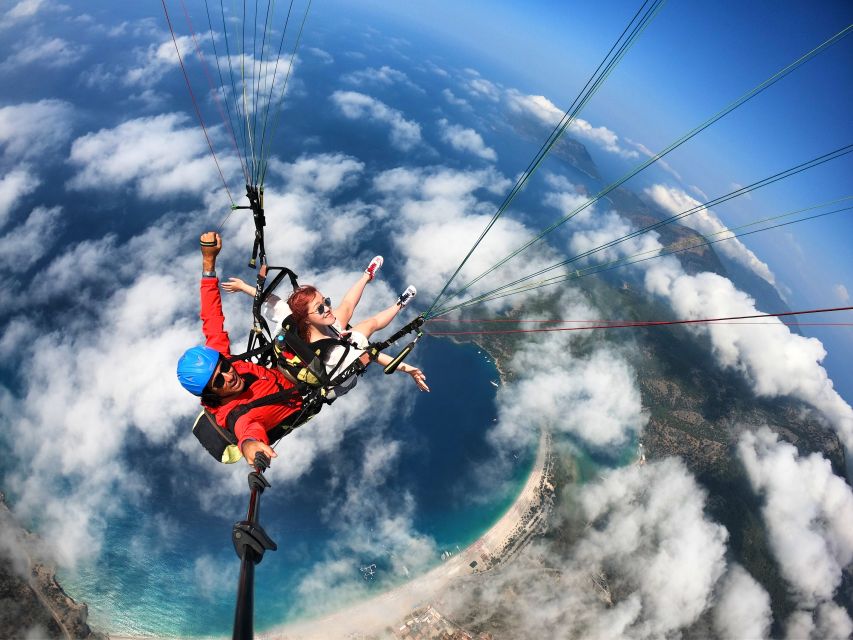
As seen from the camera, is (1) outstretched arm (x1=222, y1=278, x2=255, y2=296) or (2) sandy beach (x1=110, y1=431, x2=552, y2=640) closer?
(1) outstretched arm (x1=222, y1=278, x2=255, y2=296)

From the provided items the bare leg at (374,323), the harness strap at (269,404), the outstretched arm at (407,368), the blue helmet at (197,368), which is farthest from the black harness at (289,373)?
the bare leg at (374,323)

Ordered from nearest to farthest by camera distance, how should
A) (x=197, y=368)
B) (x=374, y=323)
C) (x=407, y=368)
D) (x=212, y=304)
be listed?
(x=197, y=368) → (x=212, y=304) → (x=407, y=368) → (x=374, y=323)

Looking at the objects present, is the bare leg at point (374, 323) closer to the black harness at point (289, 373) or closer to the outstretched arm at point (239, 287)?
the black harness at point (289, 373)

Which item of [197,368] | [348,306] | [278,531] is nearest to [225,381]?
[197,368]

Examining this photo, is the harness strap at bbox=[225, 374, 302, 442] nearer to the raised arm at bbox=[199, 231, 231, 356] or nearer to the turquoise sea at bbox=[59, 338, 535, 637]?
the raised arm at bbox=[199, 231, 231, 356]

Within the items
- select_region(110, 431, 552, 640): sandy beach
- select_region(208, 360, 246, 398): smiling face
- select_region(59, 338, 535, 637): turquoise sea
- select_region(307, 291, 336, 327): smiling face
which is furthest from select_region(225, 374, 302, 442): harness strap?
select_region(59, 338, 535, 637): turquoise sea

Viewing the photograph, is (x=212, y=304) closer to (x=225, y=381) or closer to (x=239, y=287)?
(x=225, y=381)
